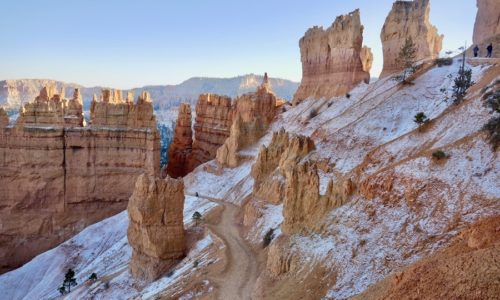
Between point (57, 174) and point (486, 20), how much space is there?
55.5m

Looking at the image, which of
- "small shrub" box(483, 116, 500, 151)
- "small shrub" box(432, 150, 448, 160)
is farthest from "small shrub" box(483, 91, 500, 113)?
"small shrub" box(432, 150, 448, 160)

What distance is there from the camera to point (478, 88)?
1275 inches

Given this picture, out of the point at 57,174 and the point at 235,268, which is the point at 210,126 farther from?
the point at 235,268

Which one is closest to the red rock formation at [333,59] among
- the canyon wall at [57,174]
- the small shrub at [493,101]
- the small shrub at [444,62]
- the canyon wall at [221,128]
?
the canyon wall at [221,128]

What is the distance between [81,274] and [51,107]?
2471 cm

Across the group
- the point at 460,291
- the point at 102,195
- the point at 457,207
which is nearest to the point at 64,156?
the point at 102,195

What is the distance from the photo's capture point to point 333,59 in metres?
59.8

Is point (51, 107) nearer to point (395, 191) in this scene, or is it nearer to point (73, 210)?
point (73, 210)

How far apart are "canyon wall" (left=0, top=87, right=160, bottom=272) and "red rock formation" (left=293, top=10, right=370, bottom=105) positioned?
25134 millimetres

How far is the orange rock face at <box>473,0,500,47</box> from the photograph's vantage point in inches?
1913

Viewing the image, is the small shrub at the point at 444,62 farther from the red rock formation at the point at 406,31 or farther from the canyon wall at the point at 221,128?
the canyon wall at the point at 221,128

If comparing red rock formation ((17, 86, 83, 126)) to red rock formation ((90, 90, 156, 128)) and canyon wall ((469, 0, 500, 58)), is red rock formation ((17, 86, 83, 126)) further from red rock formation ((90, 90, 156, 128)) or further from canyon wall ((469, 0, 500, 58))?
canyon wall ((469, 0, 500, 58))

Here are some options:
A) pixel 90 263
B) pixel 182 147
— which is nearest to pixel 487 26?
pixel 182 147

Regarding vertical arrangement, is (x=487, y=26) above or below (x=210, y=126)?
above
